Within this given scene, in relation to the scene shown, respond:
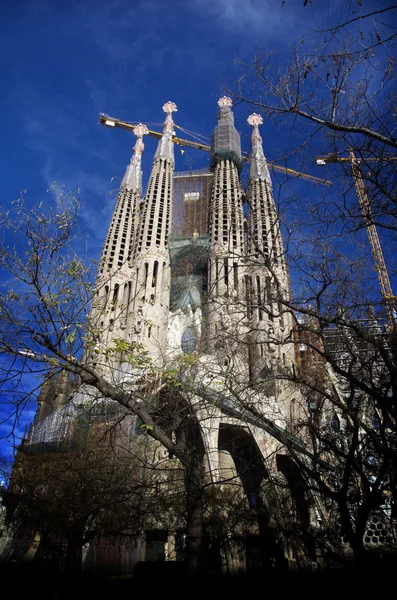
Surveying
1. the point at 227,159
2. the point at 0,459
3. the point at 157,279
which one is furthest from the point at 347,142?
the point at 227,159

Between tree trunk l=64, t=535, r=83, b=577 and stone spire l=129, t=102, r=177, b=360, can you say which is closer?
tree trunk l=64, t=535, r=83, b=577

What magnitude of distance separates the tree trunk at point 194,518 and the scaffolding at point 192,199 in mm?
39177

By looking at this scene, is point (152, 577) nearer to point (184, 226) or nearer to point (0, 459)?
point (0, 459)

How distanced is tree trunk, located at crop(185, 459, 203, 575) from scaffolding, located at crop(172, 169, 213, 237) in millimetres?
39177

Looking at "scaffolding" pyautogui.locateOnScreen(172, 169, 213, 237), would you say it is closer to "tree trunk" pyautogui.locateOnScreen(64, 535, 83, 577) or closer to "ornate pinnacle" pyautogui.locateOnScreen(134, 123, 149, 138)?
"ornate pinnacle" pyautogui.locateOnScreen(134, 123, 149, 138)

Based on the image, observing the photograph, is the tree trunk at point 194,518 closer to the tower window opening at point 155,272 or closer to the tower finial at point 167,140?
the tower window opening at point 155,272

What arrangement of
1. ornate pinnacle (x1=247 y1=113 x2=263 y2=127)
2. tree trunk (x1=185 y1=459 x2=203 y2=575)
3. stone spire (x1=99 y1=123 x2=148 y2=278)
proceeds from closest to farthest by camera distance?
tree trunk (x1=185 y1=459 x2=203 y2=575) < stone spire (x1=99 y1=123 x2=148 y2=278) < ornate pinnacle (x1=247 y1=113 x2=263 y2=127)

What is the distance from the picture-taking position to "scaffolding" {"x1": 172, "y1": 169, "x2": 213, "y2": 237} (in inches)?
1767

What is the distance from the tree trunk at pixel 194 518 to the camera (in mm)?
6021

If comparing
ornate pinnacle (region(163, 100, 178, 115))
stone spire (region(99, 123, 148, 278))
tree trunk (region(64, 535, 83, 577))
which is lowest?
tree trunk (region(64, 535, 83, 577))

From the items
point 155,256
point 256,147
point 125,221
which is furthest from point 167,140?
point 155,256

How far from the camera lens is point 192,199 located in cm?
4772

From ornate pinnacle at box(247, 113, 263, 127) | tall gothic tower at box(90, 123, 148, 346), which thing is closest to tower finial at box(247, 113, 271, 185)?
ornate pinnacle at box(247, 113, 263, 127)

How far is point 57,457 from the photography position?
1794 centimetres
